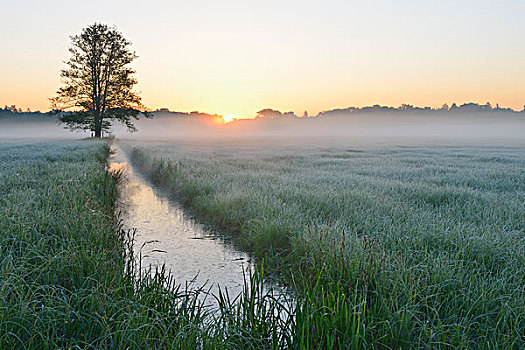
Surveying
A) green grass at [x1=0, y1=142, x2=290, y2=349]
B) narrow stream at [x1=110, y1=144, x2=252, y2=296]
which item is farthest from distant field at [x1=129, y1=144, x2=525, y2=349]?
green grass at [x1=0, y1=142, x2=290, y2=349]

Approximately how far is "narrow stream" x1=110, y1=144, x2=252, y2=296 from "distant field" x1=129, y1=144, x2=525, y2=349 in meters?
0.48

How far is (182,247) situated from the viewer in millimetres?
5617

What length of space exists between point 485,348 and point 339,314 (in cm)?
113

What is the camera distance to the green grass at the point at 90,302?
2.13m

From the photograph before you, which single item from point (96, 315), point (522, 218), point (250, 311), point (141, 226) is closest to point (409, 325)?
point (250, 311)

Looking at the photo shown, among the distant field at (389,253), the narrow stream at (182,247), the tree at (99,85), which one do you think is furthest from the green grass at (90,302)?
the tree at (99,85)

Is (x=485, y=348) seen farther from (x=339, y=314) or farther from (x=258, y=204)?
(x=258, y=204)

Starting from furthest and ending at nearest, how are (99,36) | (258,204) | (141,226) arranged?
1. (99,36)
2. (141,226)
3. (258,204)

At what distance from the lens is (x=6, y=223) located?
3.78 meters

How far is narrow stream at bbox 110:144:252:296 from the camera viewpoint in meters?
4.39

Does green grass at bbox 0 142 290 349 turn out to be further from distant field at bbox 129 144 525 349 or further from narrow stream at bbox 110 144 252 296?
distant field at bbox 129 144 525 349

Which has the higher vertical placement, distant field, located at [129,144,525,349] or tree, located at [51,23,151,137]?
tree, located at [51,23,151,137]

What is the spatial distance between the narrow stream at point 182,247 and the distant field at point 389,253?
0.48 meters

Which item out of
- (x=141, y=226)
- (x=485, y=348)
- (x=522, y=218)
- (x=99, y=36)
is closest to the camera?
(x=485, y=348)
